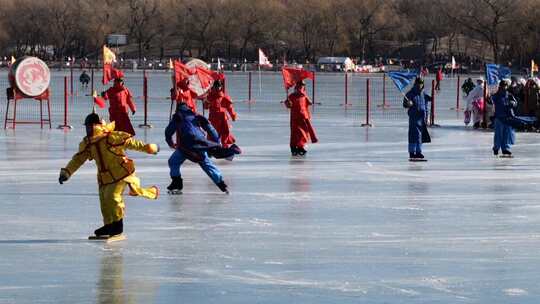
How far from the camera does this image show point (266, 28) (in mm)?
118062

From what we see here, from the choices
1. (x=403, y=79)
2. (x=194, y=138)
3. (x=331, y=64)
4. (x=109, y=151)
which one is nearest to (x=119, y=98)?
(x=403, y=79)

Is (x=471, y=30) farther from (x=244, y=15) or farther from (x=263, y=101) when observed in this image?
(x=263, y=101)

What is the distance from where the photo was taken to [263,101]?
48.0 meters

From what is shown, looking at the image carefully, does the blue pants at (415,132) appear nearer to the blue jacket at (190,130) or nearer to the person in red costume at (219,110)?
the person in red costume at (219,110)

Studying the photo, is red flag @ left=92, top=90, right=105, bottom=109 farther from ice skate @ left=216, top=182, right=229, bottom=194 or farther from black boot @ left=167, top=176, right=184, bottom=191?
ice skate @ left=216, top=182, right=229, bottom=194

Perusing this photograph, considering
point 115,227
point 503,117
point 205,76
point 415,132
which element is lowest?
point 115,227

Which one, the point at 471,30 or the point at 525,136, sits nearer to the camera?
the point at 525,136

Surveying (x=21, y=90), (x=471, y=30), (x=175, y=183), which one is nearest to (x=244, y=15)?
(x=471, y=30)

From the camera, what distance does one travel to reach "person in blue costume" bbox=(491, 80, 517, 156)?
891 inches

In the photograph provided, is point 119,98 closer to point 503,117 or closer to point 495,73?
point 503,117

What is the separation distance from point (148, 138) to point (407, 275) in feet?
55.5

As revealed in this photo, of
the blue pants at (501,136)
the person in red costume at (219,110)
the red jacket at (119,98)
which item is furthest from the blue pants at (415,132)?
the red jacket at (119,98)

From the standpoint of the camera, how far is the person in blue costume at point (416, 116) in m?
21.2

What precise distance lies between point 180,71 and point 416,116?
20.8 feet
